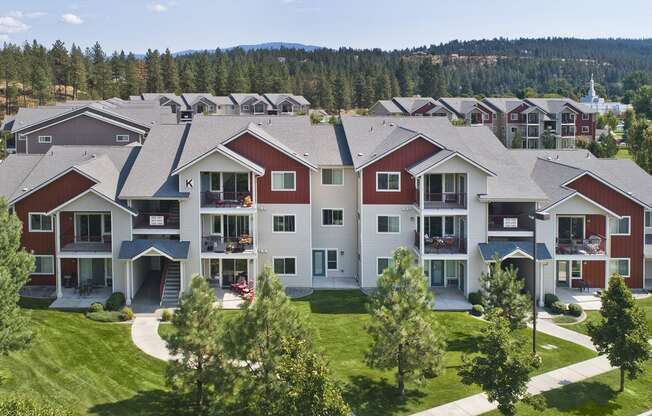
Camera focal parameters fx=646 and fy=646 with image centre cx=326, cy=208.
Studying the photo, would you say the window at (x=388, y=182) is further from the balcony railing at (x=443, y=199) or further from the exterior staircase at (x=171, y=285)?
the exterior staircase at (x=171, y=285)

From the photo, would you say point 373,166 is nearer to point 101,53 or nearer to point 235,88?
point 235,88

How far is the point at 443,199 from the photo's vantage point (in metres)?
40.8

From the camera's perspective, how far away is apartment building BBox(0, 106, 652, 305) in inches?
1526

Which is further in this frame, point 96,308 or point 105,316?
point 96,308

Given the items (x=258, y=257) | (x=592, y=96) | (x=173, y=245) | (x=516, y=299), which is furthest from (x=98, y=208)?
(x=592, y=96)

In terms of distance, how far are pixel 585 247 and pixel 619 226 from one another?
308 centimetres

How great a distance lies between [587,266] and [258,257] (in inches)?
827

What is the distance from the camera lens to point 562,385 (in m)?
28.1

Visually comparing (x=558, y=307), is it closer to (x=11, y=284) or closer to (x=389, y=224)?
(x=389, y=224)

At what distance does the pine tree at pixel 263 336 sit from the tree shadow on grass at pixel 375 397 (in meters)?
5.28

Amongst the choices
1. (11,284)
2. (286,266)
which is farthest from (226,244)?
(11,284)

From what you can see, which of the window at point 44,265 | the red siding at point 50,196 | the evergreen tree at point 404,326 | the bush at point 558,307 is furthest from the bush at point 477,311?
the window at point 44,265

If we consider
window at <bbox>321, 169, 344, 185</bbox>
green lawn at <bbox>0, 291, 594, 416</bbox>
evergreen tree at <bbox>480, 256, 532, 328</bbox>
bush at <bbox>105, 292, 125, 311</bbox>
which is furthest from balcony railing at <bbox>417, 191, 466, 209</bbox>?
bush at <bbox>105, 292, 125, 311</bbox>

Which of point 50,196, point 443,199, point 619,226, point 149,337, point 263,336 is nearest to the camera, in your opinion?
point 263,336
